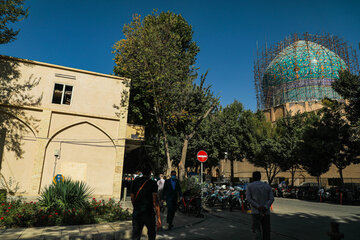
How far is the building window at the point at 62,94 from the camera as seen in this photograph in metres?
16.0

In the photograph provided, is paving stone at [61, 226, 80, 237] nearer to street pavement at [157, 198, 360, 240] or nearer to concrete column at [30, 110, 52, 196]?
street pavement at [157, 198, 360, 240]

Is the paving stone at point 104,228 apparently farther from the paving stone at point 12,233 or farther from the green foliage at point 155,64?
the green foliage at point 155,64

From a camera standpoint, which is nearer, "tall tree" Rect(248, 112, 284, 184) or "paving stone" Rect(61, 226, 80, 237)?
"paving stone" Rect(61, 226, 80, 237)

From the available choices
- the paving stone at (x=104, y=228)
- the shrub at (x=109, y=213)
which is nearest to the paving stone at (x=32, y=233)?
the paving stone at (x=104, y=228)

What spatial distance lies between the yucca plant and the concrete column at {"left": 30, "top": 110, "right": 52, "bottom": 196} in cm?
591

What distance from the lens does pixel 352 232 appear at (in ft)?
23.4

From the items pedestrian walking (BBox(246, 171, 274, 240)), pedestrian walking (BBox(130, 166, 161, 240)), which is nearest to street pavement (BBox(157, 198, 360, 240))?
pedestrian walking (BBox(246, 171, 274, 240))

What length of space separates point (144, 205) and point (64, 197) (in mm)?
5777

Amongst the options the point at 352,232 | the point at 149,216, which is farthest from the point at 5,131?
the point at 352,232

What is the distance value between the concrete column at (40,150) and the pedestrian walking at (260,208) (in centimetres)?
1338

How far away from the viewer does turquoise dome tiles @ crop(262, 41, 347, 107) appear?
147 ft

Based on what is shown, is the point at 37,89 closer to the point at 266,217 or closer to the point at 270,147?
the point at 266,217

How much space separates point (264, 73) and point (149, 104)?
36.8 m

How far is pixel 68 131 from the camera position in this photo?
1573 centimetres
